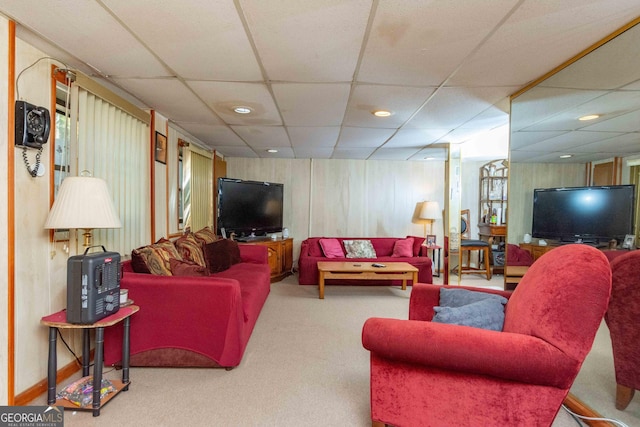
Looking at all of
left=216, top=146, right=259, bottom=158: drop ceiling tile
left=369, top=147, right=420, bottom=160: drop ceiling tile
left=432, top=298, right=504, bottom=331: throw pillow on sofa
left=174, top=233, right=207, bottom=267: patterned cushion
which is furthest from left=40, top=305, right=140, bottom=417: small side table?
left=369, top=147, right=420, bottom=160: drop ceiling tile

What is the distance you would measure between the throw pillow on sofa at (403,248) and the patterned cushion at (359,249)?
38 cm

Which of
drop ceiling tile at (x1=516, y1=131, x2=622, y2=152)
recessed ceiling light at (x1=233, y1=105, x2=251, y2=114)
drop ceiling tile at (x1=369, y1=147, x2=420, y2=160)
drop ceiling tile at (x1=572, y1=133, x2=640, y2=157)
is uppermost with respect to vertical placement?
drop ceiling tile at (x1=369, y1=147, x2=420, y2=160)

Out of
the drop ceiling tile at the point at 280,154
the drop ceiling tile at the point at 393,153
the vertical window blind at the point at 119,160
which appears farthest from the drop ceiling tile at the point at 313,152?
the vertical window blind at the point at 119,160

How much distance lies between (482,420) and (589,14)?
2003 mm

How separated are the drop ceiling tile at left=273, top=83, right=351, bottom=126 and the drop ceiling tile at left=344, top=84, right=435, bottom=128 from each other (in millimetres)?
104

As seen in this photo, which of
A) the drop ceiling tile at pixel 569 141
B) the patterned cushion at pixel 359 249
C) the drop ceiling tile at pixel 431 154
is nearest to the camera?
the drop ceiling tile at pixel 569 141

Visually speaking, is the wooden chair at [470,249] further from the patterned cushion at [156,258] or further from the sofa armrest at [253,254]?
the patterned cushion at [156,258]

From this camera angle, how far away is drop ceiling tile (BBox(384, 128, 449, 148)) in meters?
3.76

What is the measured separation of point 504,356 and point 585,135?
1.77 m

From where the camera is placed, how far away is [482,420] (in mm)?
1344

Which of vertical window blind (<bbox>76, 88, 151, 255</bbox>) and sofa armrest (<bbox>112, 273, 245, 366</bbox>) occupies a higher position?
vertical window blind (<bbox>76, 88, 151, 255</bbox>)

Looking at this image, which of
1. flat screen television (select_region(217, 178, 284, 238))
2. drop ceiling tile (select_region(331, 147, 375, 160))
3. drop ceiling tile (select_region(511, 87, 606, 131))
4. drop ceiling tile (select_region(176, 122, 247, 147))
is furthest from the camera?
drop ceiling tile (select_region(331, 147, 375, 160))

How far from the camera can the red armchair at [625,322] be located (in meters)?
1.60

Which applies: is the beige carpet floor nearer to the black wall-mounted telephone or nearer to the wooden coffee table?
the wooden coffee table
